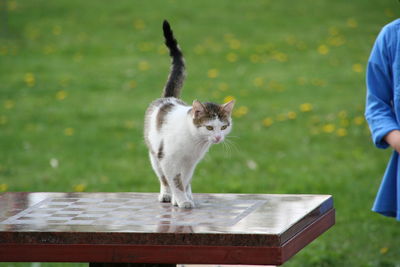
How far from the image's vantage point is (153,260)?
2.70m

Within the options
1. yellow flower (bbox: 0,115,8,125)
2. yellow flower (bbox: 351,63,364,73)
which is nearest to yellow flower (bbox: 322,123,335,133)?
yellow flower (bbox: 351,63,364,73)

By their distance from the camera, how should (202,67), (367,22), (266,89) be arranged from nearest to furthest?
1. (266,89)
2. (202,67)
3. (367,22)

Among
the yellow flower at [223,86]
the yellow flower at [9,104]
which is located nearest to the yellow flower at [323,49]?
the yellow flower at [223,86]

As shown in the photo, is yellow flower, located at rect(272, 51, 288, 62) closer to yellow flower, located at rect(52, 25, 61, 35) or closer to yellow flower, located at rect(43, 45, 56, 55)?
yellow flower, located at rect(43, 45, 56, 55)

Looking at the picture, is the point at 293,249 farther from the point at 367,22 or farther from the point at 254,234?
the point at 367,22

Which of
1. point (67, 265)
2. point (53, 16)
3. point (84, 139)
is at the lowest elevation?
point (67, 265)

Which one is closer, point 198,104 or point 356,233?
point 198,104

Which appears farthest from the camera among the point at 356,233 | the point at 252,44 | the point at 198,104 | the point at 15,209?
the point at 252,44

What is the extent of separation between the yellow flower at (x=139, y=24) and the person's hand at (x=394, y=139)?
9.00 m

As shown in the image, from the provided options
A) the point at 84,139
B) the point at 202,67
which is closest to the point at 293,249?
the point at 84,139

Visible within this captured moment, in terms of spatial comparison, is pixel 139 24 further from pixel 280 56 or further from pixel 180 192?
pixel 180 192

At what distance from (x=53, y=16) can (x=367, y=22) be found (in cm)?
533

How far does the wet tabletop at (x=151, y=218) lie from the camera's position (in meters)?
2.69

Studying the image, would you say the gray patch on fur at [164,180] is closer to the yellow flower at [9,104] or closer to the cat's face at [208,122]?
the cat's face at [208,122]
